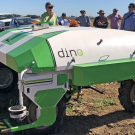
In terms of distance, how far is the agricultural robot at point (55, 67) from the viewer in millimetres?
3002

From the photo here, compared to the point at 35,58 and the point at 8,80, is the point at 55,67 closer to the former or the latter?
the point at 35,58

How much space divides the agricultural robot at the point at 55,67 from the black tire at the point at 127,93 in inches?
18.0

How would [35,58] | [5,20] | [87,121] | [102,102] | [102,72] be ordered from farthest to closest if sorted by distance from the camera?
[5,20] < [102,102] < [87,121] < [102,72] < [35,58]

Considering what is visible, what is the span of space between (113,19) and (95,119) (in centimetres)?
503

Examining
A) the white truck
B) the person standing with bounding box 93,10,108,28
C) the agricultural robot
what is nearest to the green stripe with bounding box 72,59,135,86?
the agricultural robot

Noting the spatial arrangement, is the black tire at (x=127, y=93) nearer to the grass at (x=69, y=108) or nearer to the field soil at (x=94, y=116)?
the field soil at (x=94, y=116)

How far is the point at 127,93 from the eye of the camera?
13.1ft

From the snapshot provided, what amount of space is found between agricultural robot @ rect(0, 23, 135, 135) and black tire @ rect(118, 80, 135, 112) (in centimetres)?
46

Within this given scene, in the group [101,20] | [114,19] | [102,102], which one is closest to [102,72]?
[102,102]

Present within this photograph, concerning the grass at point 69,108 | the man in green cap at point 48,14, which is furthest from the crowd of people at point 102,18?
the grass at point 69,108

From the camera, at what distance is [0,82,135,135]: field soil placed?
359 centimetres

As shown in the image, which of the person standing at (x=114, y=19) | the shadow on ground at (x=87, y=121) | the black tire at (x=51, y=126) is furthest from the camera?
the person standing at (x=114, y=19)

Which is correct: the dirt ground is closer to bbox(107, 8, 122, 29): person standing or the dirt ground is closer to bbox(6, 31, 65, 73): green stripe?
bbox(6, 31, 65, 73): green stripe

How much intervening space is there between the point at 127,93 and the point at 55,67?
5.49 feet
